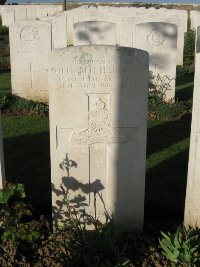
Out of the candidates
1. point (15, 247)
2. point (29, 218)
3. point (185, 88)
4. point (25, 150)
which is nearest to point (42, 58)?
point (25, 150)

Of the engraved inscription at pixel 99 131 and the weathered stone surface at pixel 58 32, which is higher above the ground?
the weathered stone surface at pixel 58 32

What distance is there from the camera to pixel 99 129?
138 inches

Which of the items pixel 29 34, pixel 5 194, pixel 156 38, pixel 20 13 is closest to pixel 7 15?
pixel 20 13

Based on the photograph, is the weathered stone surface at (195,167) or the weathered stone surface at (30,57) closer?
the weathered stone surface at (195,167)

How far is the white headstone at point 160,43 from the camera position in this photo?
7984 millimetres

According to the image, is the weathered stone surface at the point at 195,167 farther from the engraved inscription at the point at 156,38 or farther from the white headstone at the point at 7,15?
the white headstone at the point at 7,15

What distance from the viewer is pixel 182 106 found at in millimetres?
7848

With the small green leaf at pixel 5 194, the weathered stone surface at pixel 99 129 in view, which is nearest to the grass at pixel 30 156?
the weathered stone surface at pixel 99 129

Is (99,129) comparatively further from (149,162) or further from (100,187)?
(149,162)

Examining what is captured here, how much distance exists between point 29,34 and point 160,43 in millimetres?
2492

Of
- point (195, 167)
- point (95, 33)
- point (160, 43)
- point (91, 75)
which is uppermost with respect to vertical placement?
point (95, 33)

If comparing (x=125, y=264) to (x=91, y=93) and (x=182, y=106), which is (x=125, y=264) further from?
(x=182, y=106)

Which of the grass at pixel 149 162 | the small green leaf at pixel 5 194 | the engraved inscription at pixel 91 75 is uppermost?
the engraved inscription at pixel 91 75

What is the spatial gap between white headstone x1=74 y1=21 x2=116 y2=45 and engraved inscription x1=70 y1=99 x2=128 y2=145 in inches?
263
